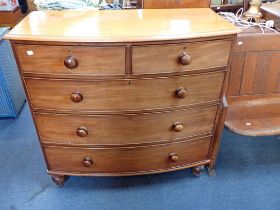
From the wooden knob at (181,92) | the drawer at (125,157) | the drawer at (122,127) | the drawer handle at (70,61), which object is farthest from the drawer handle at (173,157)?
the drawer handle at (70,61)

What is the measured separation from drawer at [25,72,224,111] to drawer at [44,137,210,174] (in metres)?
0.27

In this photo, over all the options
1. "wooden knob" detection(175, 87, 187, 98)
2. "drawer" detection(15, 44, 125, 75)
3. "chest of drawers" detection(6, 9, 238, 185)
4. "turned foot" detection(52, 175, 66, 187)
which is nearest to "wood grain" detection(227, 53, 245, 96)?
"chest of drawers" detection(6, 9, 238, 185)

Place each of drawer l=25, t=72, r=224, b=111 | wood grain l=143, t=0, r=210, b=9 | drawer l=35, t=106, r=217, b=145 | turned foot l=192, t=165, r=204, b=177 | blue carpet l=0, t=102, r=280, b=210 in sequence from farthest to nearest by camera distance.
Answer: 1. turned foot l=192, t=165, r=204, b=177
2. blue carpet l=0, t=102, r=280, b=210
3. wood grain l=143, t=0, r=210, b=9
4. drawer l=35, t=106, r=217, b=145
5. drawer l=25, t=72, r=224, b=111

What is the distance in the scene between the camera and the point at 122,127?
128cm

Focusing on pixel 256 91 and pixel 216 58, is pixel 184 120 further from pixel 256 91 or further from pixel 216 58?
pixel 256 91

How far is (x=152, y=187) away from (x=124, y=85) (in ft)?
2.39

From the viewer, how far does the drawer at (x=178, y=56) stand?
1067 mm

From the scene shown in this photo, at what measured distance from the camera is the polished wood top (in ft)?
3.35

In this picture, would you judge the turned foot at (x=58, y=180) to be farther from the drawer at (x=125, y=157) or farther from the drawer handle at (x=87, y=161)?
the drawer handle at (x=87, y=161)

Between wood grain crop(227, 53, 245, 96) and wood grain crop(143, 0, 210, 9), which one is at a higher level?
wood grain crop(143, 0, 210, 9)

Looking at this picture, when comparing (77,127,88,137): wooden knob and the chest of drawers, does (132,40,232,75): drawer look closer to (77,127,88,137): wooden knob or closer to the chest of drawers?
the chest of drawers

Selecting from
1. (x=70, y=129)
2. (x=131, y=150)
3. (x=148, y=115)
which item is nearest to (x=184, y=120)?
(x=148, y=115)

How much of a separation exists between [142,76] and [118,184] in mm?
765

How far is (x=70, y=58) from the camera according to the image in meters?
1.05
